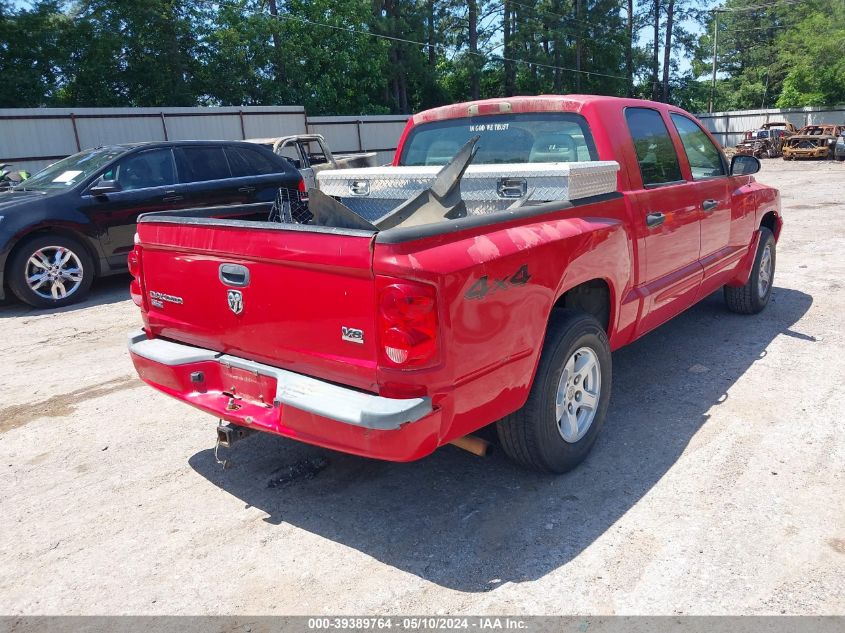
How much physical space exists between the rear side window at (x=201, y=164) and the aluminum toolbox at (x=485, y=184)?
462cm

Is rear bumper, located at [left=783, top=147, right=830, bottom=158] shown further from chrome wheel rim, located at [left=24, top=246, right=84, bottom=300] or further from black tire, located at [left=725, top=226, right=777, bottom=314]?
chrome wheel rim, located at [left=24, top=246, right=84, bottom=300]

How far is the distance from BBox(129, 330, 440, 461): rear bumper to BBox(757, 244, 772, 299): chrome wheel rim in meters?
4.77

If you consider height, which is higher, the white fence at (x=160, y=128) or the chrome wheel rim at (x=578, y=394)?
the white fence at (x=160, y=128)

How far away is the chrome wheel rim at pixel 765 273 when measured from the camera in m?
6.34

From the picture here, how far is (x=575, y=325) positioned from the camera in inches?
135

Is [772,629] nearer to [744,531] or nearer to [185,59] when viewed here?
[744,531]

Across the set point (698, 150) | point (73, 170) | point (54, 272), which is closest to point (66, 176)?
point (73, 170)

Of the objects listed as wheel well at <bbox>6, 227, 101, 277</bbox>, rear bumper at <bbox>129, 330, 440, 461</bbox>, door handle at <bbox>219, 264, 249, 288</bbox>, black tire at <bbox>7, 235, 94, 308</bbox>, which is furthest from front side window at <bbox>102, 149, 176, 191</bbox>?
door handle at <bbox>219, 264, 249, 288</bbox>

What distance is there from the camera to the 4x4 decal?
9.15 ft

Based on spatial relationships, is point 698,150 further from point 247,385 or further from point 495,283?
point 247,385

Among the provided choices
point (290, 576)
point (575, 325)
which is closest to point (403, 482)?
point (290, 576)

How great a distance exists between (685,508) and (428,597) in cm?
137

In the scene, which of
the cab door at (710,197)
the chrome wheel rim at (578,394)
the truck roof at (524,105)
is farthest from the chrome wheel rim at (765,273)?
the chrome wheel rim at (578,394)

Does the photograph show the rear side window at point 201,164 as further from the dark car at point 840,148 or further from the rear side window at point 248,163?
the dark car at point 840,148
